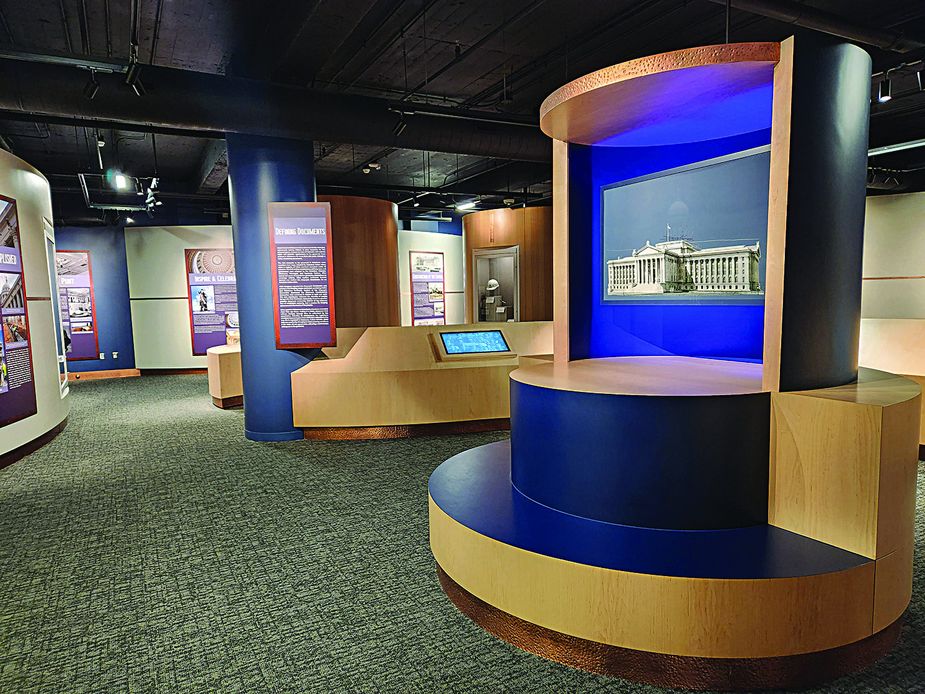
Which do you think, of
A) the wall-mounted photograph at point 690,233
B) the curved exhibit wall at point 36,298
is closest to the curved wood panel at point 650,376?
the wall-mounted photograph at point 690,233

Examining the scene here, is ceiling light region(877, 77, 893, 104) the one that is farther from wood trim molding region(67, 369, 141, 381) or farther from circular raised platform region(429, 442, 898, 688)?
wood trim molding region(67, 369, 141, 381)

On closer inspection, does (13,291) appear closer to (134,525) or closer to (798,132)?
(134,525)

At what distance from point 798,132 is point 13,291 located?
23.0 feet

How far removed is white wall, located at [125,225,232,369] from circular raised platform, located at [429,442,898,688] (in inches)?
462

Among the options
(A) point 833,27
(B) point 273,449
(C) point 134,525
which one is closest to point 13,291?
(B) point 273,449

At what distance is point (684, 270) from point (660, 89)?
1.17 meters

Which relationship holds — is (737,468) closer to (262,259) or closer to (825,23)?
(825,23)

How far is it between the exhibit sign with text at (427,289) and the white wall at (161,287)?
4154mm

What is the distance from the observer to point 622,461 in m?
2.48

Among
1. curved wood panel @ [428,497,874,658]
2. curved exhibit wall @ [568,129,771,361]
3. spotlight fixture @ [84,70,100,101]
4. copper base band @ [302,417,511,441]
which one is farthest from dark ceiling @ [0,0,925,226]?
curved wood panel @ [428,497,874,658]

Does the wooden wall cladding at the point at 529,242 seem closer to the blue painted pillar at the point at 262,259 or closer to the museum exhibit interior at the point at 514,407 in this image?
the museum exhibit interior at the point at 514,407

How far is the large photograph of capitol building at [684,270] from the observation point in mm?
3070

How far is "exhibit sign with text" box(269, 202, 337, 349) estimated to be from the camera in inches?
237

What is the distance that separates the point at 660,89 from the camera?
8.34 feet
